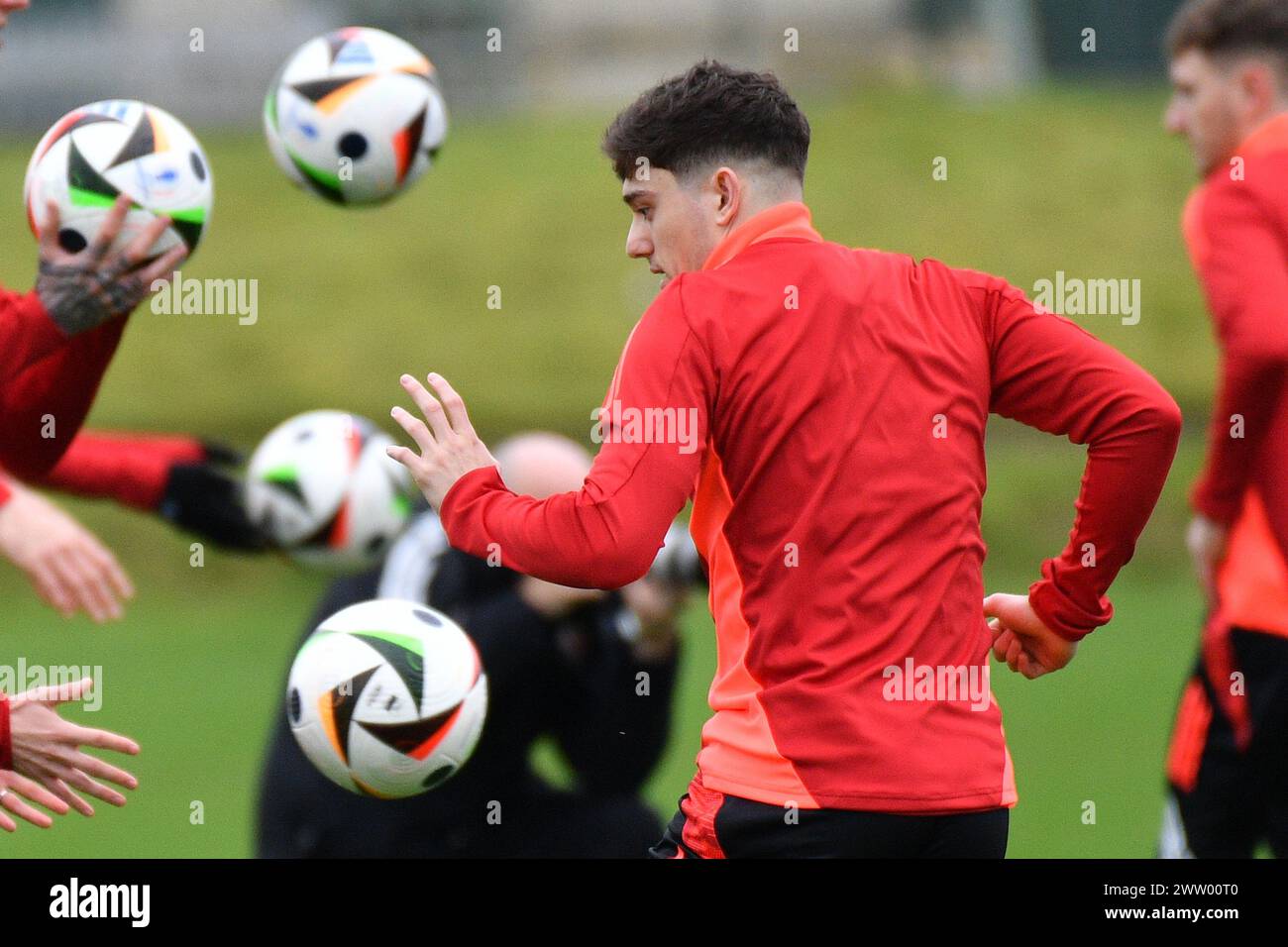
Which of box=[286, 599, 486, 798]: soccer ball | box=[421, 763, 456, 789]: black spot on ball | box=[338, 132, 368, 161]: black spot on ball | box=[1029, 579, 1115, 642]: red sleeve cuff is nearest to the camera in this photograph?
box=[1029, 579, 1115, 642]: red sleeve cuff

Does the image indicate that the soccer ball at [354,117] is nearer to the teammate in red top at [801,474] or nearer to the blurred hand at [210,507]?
the blurred hand at [210,507]

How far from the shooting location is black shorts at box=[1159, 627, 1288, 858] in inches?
187

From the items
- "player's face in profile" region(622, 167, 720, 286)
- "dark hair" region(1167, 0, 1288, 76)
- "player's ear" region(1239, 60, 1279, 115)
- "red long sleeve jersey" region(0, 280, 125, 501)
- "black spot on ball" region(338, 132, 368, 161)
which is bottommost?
Result: "red long sleeve jersey" region(0, 280, 125, 501)

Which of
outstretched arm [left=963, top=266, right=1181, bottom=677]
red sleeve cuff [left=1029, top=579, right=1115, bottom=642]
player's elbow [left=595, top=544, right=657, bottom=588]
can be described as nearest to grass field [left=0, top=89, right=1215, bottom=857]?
red sleeve cuff [left=1029, top=579, right=1115, bottom=642]

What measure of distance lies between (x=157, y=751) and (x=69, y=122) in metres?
5.51

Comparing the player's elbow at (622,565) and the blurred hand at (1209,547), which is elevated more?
the player's elbow at (622,565)

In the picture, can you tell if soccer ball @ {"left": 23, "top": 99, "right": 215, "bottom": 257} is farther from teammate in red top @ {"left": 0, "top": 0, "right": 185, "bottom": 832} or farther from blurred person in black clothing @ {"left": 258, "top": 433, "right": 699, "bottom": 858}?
blurred person in black clothing @ {"left": 258, "top": 433, "right": 699, "bottom": 858}

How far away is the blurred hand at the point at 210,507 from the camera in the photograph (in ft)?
17.7

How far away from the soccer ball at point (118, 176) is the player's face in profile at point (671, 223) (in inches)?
53.7

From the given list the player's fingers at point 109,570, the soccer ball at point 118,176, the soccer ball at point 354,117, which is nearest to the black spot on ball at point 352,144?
the soccer ball at point 354,117

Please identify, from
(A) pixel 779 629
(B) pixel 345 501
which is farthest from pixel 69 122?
(A) pixel 779 629

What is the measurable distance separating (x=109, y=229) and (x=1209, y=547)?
3.02 m

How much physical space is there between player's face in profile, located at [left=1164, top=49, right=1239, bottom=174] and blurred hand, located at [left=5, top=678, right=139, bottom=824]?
3.25m
